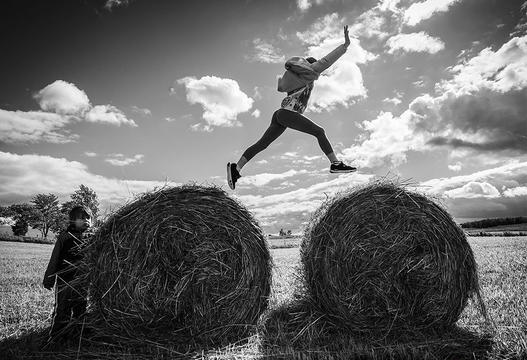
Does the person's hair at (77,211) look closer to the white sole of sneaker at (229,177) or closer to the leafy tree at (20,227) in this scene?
the white sole of sneaker at (229,177)

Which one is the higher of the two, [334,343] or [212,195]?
[212,195]

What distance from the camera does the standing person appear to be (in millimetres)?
3596

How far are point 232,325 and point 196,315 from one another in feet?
1.25

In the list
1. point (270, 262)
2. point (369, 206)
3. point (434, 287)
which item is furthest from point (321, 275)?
point (434, 287)

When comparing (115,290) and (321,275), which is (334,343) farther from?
(115,290)

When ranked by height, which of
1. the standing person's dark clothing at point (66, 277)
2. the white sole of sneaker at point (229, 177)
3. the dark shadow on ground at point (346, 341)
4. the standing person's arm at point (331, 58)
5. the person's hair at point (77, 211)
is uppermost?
the standing person's arm at point (331, 58)

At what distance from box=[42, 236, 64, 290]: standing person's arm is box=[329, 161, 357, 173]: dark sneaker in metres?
3.15

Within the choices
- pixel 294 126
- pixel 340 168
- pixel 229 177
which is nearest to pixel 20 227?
pixel 229 177

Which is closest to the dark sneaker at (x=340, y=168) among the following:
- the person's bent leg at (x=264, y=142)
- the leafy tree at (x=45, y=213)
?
the person's bent leg at (x=264, y=142)

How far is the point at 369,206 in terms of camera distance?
4016 millimetres

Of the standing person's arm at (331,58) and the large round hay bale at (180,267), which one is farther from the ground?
the standing person's arm at (331,58)

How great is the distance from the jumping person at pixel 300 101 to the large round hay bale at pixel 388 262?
30.5 inches

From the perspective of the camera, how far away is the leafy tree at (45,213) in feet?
206

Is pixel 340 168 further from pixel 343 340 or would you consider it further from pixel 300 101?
pixel 343 340
